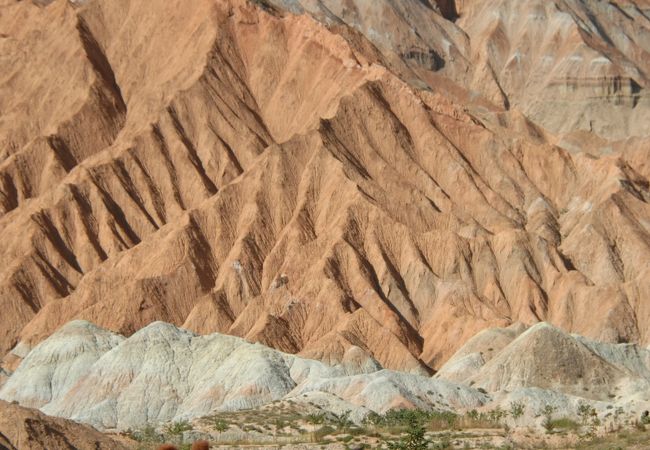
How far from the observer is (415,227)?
127 m

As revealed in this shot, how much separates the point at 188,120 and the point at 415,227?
2461 centimetres

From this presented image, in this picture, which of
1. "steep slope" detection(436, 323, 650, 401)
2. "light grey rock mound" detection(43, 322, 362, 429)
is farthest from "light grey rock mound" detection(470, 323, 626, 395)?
"light grey rock mound" detection(43, 322, 362, 429)

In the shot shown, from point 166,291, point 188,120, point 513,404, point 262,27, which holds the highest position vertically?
point 262,27

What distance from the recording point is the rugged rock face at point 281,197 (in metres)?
117

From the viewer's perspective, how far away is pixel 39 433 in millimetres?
36938

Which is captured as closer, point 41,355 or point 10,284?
point 41,355

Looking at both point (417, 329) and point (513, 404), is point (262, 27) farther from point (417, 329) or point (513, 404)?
point (513, 404)

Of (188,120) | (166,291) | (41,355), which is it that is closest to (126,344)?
(41,355)

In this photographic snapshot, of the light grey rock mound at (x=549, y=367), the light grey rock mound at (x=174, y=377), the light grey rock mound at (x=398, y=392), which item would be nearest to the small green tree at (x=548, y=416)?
the light grey rock mound at (x=398, y=392)

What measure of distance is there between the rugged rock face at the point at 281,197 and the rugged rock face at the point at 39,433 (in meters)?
64.7

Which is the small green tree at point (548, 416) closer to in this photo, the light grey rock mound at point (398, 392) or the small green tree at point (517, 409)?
the small green tree at point (517, 409)

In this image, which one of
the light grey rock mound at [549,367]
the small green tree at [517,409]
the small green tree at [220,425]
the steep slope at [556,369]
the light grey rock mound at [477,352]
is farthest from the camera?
the light grey rock mound at [477,352]

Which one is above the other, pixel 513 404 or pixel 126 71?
pixel 126 71

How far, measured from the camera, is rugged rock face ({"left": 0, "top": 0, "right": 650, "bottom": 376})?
385 ft
